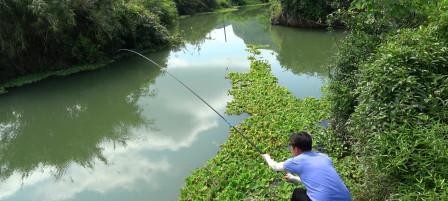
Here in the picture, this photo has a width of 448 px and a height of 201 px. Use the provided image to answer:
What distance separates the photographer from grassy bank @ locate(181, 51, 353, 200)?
635cm

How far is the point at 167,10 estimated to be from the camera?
26891 millimetres

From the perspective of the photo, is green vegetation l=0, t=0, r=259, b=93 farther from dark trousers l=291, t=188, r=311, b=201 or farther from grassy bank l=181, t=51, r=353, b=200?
dark trousers l=291, t=188, r=311, b=201

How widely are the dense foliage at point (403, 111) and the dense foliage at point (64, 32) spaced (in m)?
11.4

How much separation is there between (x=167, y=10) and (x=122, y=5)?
370 inches

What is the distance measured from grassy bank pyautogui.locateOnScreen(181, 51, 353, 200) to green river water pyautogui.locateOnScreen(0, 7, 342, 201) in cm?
52

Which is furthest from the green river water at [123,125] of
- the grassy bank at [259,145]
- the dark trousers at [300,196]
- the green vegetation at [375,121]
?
the dark trousers at [300,196]

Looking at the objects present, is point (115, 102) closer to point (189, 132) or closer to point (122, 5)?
point (189, 132)

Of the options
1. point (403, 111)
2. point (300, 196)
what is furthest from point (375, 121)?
point (300, 196)

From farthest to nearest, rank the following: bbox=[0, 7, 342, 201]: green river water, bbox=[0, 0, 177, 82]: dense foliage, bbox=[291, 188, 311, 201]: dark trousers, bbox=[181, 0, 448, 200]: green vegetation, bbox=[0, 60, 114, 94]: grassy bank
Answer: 1. bbox=[0, 0, 177, 82]: dense foliage
2. bbox=[0, 60, 114, 94]: grassy bank
3. bbox=[0, 7, 342, 201]: green river water
4. bbox=[181, 0, 448, 200]: green vegetation
5. bbox=[291, 188, 311, 201]: dark trousers

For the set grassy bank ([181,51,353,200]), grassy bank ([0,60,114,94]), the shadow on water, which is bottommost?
the shadow on water

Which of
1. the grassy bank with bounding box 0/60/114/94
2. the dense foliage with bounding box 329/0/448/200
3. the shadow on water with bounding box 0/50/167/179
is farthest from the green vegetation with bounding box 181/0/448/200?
the grassy bank with bounding box 0/60/114/94

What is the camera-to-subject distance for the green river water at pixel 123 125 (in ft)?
25.0

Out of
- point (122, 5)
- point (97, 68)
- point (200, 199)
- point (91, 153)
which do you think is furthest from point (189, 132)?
point (122, 5)

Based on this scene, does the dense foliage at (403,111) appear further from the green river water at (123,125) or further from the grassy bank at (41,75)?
the grassy bank at (41,75)
